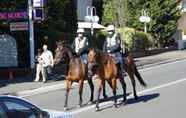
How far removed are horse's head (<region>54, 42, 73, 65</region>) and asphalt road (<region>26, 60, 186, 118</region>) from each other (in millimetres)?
1526

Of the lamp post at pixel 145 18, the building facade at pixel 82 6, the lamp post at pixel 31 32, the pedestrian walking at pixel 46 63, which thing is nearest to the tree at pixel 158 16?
the lamp post at pixel 145 18

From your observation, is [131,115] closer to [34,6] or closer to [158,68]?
[34,6]

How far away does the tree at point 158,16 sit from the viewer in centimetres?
5197

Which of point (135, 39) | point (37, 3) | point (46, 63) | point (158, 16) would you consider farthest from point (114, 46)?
point (158, 16)

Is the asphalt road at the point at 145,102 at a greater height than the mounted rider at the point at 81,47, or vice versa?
the mounted rider at the point at 81,47

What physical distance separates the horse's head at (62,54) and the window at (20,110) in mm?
7307

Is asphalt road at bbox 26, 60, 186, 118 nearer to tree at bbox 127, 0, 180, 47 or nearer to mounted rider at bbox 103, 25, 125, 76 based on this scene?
mounted rider at bbox 103, 25, 125, 76

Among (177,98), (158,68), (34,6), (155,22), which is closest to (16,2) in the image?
(34,6)

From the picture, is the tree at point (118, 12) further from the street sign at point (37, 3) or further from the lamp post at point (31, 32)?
the street sign at point (37, 3)

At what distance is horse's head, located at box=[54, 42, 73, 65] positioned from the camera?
1809 centimetres

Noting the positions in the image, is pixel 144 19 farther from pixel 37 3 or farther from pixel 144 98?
pixel 144 98

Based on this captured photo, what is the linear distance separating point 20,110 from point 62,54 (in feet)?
25.5

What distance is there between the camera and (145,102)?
Result: 65.9 ft

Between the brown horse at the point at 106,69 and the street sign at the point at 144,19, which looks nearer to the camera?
the brown horse at the point at 106,69
